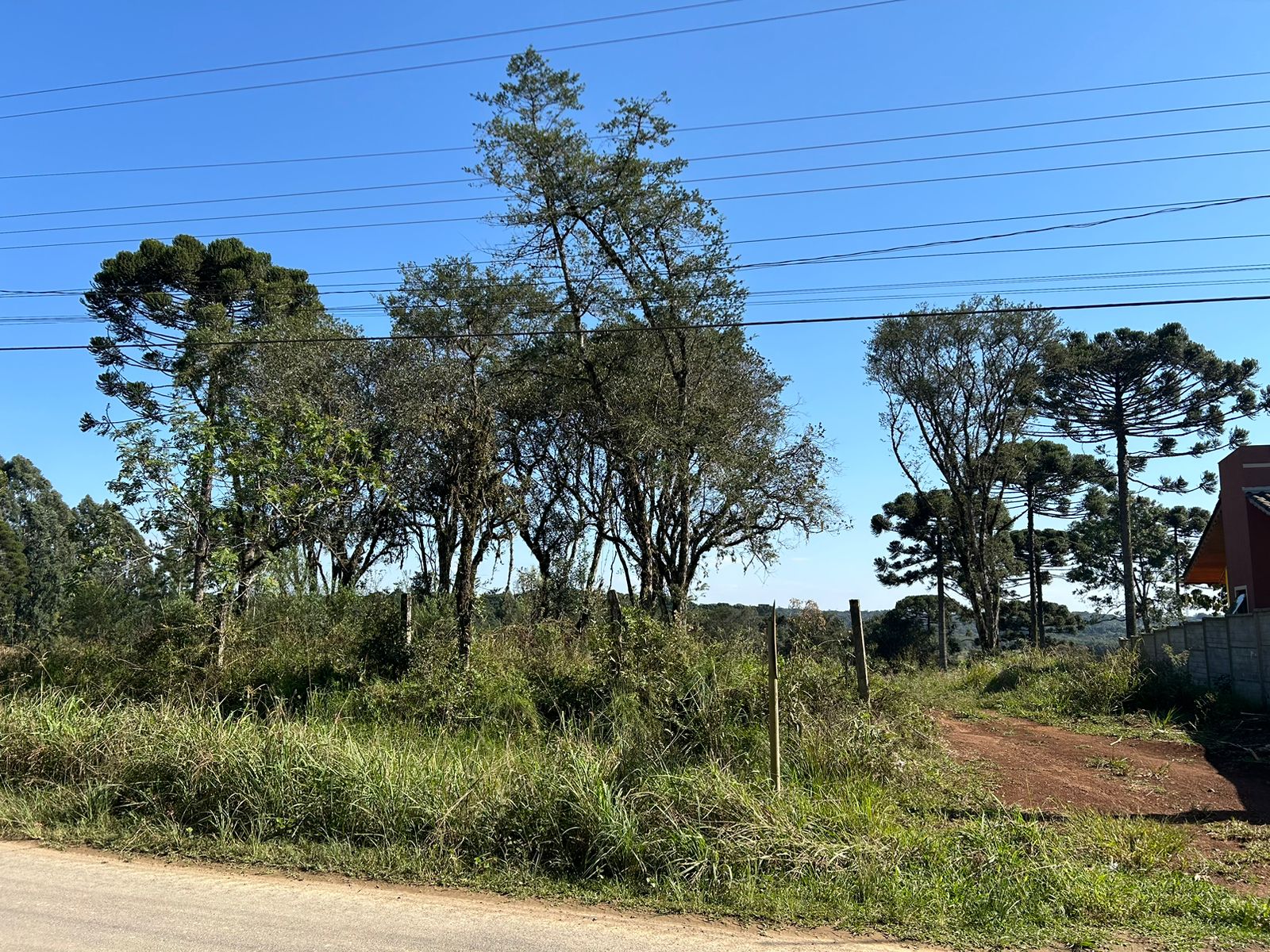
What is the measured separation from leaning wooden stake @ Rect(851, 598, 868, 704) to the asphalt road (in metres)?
4.22

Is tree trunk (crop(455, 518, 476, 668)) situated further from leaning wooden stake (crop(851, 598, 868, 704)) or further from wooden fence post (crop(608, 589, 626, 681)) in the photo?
leaning wooden stake (crop(851, 598, 868, 704))

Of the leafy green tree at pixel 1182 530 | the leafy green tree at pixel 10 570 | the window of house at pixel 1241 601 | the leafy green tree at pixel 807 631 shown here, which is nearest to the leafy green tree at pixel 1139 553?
the leafy green tree at pixel 1182 530

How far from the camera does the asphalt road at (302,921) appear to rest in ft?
16.1

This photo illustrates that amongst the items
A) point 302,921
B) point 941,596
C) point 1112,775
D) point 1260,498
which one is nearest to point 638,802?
point 302,921

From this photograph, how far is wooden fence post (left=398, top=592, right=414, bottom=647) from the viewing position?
12102mm

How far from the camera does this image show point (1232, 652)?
573 inches

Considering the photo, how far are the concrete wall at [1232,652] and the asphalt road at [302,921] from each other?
467 inches

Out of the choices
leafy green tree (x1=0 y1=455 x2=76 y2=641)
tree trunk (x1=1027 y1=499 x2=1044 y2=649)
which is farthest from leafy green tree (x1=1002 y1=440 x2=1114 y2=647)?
leafy green tree (x1=0 y1=455 x2=76 y2=641)

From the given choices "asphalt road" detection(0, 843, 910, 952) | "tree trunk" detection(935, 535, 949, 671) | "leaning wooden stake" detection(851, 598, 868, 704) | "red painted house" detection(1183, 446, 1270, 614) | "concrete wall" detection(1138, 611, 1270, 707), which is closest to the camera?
"asphalt road" detection(0, 843, 910, 952)

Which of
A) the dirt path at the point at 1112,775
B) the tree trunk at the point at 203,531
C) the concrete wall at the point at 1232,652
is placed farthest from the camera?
the concrete wall at the point at 1232,652

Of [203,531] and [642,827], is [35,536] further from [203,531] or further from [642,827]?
[642,827]

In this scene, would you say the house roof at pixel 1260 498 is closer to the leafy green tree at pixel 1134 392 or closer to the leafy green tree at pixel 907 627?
the leafy green tree at pixel 1134 392

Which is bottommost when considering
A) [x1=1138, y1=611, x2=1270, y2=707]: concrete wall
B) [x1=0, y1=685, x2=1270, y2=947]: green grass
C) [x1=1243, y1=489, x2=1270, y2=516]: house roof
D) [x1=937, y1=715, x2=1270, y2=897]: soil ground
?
[x1=937, y1=715, x2=1270, y2=897]: soil ground

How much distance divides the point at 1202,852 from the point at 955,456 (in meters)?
27.4
